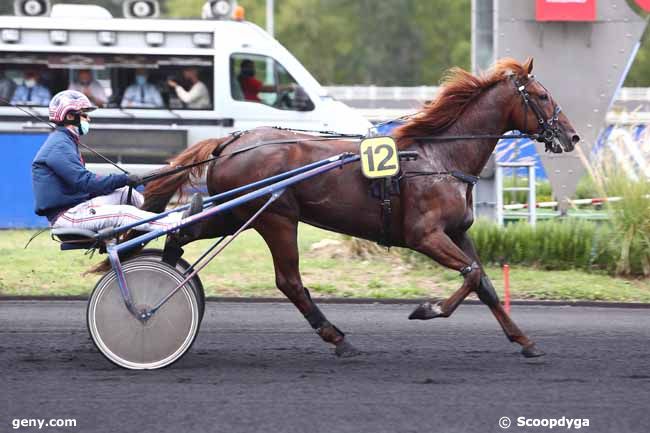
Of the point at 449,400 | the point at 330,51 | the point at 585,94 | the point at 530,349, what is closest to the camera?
the point at 449,400

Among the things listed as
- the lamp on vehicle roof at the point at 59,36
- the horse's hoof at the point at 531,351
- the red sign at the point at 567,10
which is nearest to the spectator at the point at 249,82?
the lamp on vehicle roof at the point at 59,36

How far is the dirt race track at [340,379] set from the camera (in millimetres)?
5719

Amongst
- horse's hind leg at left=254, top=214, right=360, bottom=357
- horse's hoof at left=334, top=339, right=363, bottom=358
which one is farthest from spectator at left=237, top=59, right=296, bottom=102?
horse's hoof at left=334, top=339, right=363, bottom=358

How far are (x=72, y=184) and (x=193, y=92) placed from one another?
29.3ft

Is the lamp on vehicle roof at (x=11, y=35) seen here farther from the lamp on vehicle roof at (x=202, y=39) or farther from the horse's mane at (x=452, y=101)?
the horse's mane at (x=452, y=101)

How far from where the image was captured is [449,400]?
20.1ft

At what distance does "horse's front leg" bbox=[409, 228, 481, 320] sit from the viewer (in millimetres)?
7043

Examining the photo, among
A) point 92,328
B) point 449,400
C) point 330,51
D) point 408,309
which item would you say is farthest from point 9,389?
point 330,51

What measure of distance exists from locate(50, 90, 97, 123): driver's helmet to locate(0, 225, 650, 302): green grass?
3557mm

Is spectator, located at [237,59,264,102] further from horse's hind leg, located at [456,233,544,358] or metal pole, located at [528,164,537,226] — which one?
horse's hind leg, located at [456,233,544,358]

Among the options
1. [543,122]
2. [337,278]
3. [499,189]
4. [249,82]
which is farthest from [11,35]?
[543,122]

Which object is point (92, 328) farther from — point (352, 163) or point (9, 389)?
point (352, 163)

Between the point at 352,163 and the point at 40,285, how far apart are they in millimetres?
4338

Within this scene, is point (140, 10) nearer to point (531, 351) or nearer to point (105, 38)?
point (105, 38)
